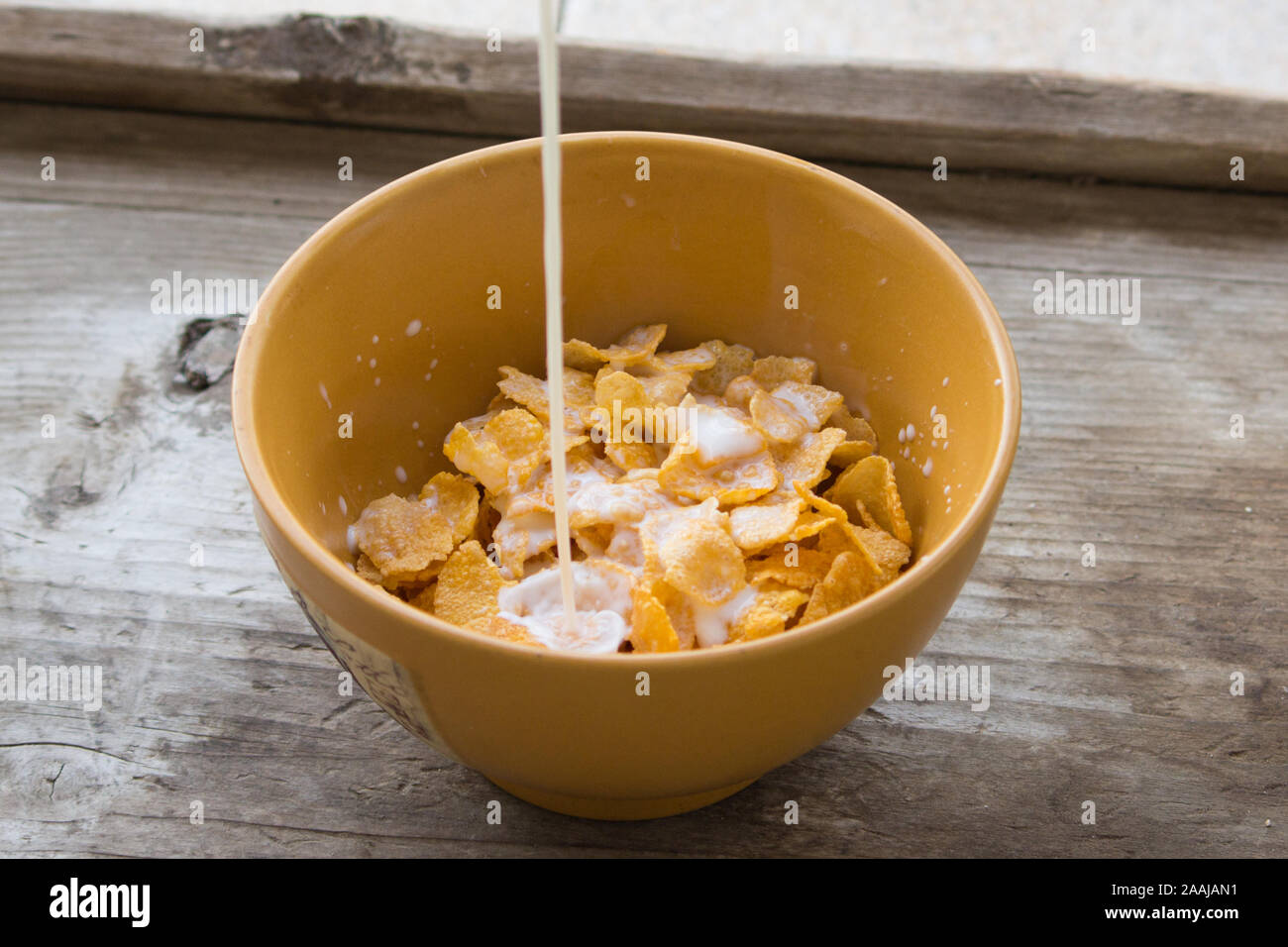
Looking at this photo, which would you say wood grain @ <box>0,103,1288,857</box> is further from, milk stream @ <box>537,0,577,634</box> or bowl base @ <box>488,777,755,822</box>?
milk stream @ <box>537,0,577,634</box>

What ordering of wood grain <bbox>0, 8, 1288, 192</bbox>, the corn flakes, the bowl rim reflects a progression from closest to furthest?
1. the bowl rim
2. the corn flakes
3. wood grain <bbox>0, 8, 1288, 192</bbox>

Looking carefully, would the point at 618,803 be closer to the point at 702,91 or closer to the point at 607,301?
the point at 607,301

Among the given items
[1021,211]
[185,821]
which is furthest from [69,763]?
[1021,211]

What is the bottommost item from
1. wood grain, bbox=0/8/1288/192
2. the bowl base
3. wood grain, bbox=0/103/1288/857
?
the bowl base

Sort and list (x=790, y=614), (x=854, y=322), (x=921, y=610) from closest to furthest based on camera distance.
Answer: (x=921, y=610)
(x=790, y=614)
(x=854, y=322)

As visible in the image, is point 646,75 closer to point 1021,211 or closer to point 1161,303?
point 1021,211

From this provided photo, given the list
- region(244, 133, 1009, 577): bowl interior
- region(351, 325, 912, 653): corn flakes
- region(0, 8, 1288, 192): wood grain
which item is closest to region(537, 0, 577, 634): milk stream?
region(351, 325, 912, 653): corn flakes

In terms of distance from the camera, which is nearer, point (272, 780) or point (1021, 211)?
point (272, 780)

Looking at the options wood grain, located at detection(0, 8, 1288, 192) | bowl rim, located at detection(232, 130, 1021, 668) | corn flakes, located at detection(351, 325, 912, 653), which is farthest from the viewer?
wood grain, located at detection(0, 8, 1288, 192)
